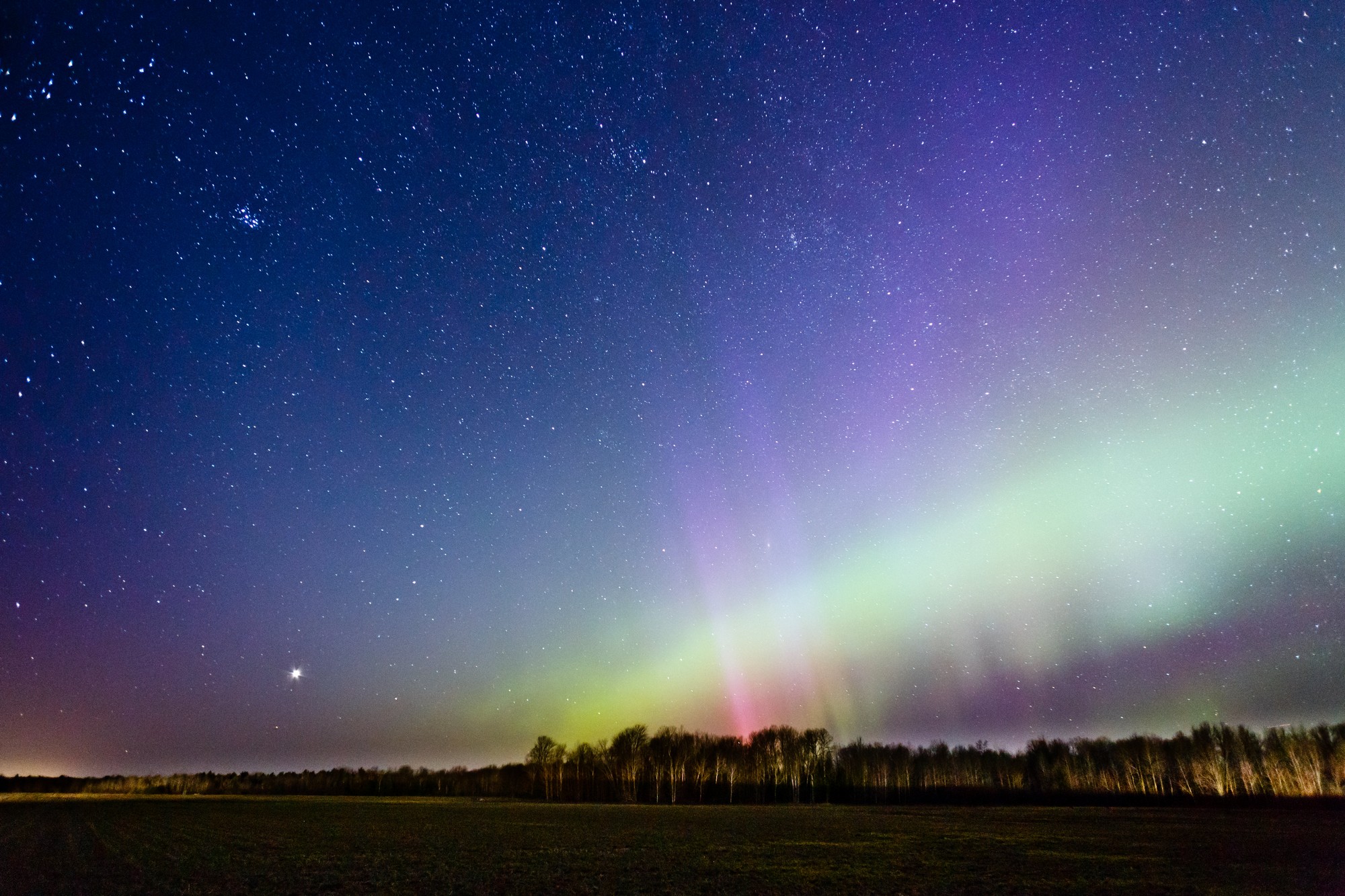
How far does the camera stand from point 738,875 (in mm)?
26266

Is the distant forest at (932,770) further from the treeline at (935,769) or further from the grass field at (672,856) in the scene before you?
the grass field at (672,856)

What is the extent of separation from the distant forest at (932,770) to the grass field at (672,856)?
246 ft

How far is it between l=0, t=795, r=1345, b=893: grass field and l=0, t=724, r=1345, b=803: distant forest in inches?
2953

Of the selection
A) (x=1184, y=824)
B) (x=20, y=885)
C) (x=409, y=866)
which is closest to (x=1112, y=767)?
(x=1184, y=824)

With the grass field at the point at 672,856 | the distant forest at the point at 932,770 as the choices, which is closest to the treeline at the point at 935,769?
the distant forest at the point at 932,770

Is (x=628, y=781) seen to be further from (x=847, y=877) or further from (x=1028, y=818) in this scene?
(x=847, y=877)

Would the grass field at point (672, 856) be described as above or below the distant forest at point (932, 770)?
above

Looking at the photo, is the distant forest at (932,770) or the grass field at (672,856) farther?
the distant forest at (932,770)

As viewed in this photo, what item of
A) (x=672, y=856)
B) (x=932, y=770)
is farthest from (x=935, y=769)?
(x=672, y=856)

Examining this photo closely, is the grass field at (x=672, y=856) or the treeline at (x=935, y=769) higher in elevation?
the grass field at (x=672, y=856)

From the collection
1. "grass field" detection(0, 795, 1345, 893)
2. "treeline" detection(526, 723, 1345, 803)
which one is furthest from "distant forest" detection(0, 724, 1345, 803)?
"grass field" detection(0, 795, 1345, 893)

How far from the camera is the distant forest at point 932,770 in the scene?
119 metres

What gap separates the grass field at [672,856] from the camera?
23.8 m

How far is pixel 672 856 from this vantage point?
32.3 m
